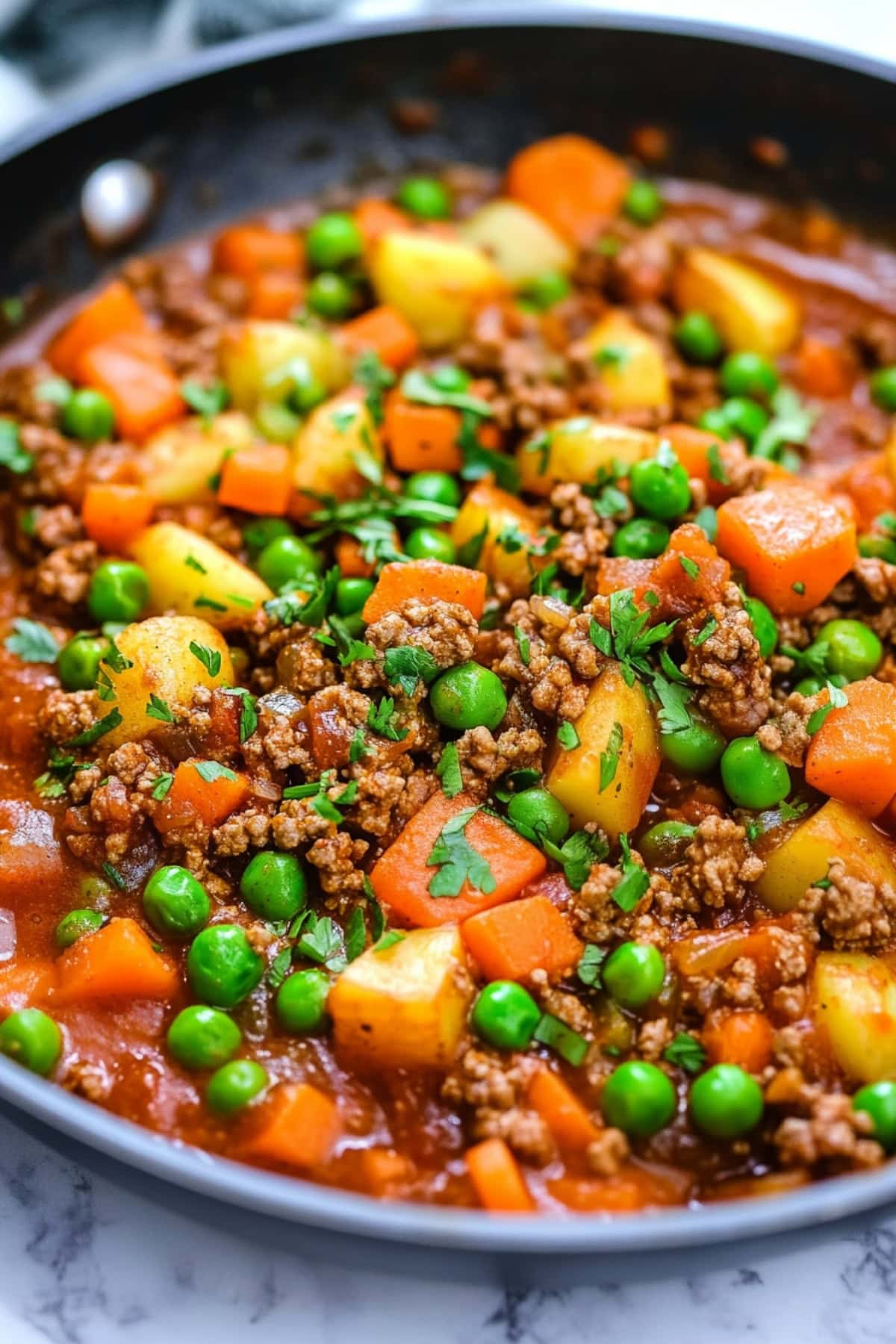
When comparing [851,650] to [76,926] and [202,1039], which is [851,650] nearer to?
[202,1039]

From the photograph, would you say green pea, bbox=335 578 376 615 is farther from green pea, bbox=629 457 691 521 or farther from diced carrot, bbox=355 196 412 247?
diced carrot, bbox=355 196 412 247

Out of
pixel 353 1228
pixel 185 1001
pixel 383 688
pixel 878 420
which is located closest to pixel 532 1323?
pixel 353 1228

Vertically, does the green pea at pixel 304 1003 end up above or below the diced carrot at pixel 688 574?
below

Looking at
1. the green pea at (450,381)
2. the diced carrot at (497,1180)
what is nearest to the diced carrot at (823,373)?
the green pea at (450,381)

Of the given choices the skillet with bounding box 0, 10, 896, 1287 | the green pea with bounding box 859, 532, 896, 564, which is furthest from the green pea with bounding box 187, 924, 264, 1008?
the skillet with bounding box 0, 10, 896, 1287

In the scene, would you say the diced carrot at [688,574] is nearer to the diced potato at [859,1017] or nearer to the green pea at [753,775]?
the green pea at [753,775]

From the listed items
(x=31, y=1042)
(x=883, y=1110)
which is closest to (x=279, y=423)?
(x=31, y=1042)
